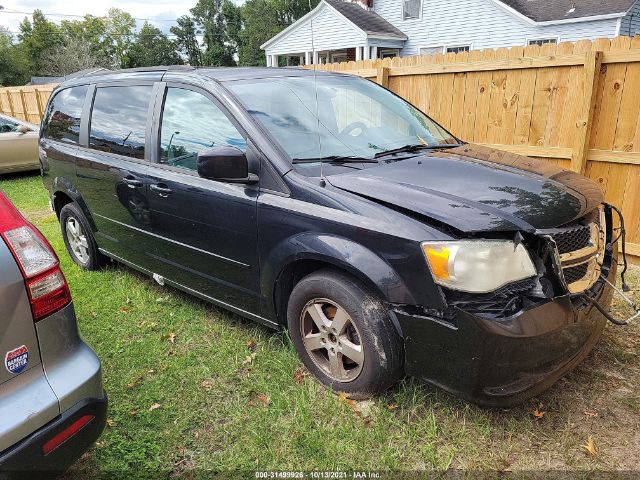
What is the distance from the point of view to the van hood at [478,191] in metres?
2.22

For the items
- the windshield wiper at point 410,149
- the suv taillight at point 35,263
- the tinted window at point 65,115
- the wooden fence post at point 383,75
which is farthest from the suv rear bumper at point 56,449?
the wooden fence post at point 383,75

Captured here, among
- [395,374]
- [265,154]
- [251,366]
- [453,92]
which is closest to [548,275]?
[395,374]

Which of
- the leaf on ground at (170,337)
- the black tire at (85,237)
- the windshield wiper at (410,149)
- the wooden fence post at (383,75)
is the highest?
the wooden fence post at (383,75)

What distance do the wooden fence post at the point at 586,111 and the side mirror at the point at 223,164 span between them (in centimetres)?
370

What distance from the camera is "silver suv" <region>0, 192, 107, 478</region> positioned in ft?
5.47

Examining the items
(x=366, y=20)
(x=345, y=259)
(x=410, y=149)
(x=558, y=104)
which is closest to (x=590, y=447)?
(x=345, y=259)

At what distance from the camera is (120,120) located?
153 inches

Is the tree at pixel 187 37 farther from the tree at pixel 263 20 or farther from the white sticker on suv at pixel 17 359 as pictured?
the white sticker on suv at pixel 17 359

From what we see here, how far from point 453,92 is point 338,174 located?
12.2ft

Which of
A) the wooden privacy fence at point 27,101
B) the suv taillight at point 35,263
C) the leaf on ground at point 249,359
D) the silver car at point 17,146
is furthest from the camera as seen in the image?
the wooden privacy fence at point 27,101

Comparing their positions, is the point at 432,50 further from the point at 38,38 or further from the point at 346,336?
the point at 38,38

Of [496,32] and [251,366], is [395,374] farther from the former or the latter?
[496,32]

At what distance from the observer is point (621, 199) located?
4742mm

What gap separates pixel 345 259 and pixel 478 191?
30.4 inches
